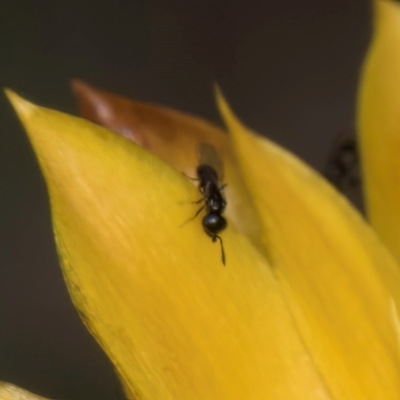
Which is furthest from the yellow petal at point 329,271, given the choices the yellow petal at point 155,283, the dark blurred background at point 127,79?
the dark blurred background at point 127,79

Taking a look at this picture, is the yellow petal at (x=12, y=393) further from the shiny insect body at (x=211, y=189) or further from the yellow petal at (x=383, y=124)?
the yellow petal at (x=383, y=124)

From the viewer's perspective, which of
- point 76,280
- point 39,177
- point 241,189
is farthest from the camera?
point 39,177

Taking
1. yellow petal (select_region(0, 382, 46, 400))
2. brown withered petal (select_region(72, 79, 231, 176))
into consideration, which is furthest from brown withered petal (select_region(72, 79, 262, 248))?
yellow petal (select_region(0, 382, 46, 400))

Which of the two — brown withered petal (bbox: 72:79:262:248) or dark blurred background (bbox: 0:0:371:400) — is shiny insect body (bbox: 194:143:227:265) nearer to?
brown withered petal (bbox: 72:79:262:248)

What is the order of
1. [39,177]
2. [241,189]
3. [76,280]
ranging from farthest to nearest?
[39,177]
[241,189]
[76,280]

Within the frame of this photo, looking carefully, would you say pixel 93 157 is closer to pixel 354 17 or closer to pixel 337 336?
pixel 337 336

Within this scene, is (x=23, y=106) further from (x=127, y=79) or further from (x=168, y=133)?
(x=127, y=79)

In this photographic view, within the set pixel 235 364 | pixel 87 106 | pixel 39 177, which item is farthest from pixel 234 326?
pixel 39 177
